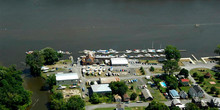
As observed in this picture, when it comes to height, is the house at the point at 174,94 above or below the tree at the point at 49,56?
below

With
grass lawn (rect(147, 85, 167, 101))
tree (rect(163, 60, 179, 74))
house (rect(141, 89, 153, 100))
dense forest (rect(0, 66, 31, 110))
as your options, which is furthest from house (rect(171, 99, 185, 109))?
dense forest (rect(0, 66, 31, 110))

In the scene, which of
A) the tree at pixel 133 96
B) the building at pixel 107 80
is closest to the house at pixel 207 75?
the tree at pixel 133 96

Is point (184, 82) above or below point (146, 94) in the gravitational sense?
above

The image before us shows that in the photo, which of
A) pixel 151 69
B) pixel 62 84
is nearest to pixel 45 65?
pixel 62 84

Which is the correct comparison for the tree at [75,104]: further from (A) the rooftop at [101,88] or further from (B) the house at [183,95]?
(B) the house at [183,95]

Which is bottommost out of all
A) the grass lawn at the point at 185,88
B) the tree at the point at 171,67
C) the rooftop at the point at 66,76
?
the grass lawn at the point at 185,88

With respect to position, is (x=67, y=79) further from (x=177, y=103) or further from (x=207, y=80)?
(x=207, y=80)

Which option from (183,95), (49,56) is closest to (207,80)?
(183,95)
